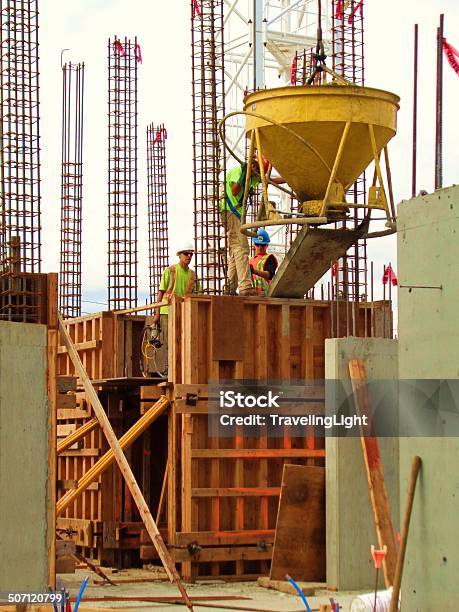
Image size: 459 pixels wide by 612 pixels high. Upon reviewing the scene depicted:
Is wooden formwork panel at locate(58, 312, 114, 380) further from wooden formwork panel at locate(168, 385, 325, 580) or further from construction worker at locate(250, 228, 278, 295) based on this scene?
construction worker at locate(250, 228, 278, 295)

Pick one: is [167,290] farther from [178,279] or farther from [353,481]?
[353,481]

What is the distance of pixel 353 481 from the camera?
18328mm

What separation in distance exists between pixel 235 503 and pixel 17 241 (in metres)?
5.12

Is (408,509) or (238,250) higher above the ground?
(238,250)

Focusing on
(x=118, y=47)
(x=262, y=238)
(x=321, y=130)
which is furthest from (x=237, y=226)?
(x=118, y=47)

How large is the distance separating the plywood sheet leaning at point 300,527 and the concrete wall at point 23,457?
3891 millimetres

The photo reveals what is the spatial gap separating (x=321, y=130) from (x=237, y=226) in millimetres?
3245

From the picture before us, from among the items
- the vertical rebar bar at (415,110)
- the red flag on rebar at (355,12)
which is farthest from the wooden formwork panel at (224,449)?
the red flag on rebar at (355,12)

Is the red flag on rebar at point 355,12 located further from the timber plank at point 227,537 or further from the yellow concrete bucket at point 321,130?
the timber plank at point 227,537

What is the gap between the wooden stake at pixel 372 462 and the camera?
56.5 ft

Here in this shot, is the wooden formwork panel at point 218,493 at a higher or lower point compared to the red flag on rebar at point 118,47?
lower

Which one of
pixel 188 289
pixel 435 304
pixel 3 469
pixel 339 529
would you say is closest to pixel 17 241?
pixel 188 289

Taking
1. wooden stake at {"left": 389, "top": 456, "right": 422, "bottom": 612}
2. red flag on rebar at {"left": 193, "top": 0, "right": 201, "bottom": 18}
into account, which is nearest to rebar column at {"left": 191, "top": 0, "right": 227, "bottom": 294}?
red flag on rebar at {"left": 193, "top": 0, "right": 201, "bottom": 18}

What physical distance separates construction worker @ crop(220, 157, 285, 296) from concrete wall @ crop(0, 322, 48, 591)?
5.74 m
